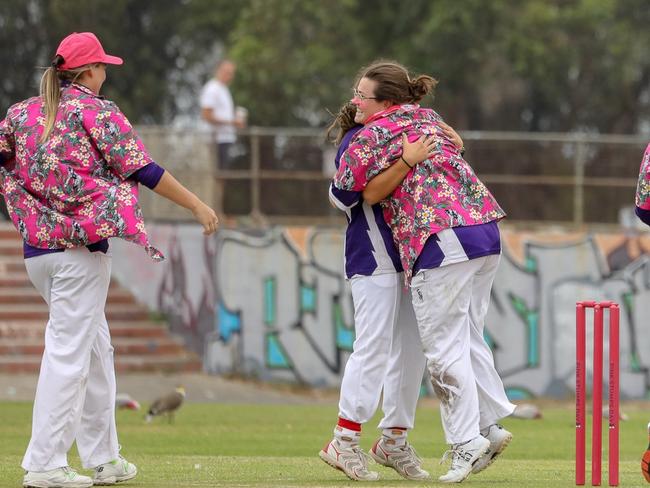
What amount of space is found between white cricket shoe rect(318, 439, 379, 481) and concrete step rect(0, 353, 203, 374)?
38.0 ft

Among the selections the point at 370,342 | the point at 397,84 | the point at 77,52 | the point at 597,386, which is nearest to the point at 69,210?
the point at 77,52

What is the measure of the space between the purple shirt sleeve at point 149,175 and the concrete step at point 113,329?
41.0 feet

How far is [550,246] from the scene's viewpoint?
62.5 ft

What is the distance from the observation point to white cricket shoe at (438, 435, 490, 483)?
Result: 7594 mm

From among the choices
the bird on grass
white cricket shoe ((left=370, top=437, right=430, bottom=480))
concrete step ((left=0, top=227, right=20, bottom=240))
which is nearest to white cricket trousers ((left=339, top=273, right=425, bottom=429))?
white cricket shoe ((left=370, top=437, right=430, bottom=480))

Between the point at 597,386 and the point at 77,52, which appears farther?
the point at 77,52

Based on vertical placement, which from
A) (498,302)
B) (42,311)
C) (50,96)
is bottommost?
(42,311)

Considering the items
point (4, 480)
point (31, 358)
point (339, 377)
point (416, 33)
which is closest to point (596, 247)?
point (339, 377)

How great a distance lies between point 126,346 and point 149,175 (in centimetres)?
1258

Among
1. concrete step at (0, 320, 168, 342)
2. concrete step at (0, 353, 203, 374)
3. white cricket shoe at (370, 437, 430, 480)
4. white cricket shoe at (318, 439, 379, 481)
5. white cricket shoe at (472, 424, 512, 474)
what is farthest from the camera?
concrete step at (0, 320, 168, 342)

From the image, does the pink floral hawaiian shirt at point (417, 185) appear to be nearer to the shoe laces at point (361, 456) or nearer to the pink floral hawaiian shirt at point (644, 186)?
the pink floral hawaiian shirt at point (644, 186)

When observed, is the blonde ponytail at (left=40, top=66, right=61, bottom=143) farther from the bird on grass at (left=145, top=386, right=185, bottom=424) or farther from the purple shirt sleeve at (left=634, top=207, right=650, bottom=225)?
the bird on grass at (left=145, top=386, right=185, bottom=424)

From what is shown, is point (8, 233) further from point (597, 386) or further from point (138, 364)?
point (597, 386)

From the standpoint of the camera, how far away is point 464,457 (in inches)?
300
